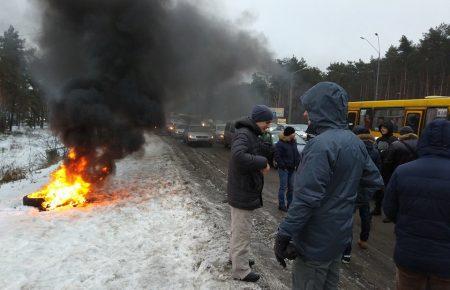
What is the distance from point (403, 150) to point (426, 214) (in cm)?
493

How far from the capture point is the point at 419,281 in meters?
2.83

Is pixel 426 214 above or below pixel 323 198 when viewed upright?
below

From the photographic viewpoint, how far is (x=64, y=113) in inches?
407

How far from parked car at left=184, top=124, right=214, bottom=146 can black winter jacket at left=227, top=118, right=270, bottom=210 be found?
788 inches

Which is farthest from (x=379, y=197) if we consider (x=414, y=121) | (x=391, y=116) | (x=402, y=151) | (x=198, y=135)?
(x=198, y=135)

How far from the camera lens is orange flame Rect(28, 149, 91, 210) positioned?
8211 mm

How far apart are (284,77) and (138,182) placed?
3450 cm

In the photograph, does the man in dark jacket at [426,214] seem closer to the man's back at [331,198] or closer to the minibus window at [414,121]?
the man's back at [331,198]

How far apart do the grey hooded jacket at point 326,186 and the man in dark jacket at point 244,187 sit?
1.69 metres

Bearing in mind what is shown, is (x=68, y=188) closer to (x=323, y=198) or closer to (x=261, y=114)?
(x=261, y=114)

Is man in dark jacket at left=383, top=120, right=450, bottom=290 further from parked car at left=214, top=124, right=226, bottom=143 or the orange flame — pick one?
parked car at left=214, top=124, right=226, bottom=143

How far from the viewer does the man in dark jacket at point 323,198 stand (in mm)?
2547

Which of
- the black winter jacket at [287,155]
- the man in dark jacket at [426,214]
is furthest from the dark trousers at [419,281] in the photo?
the black winter jacket at [287,155]

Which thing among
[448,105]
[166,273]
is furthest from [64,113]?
[448,105]
